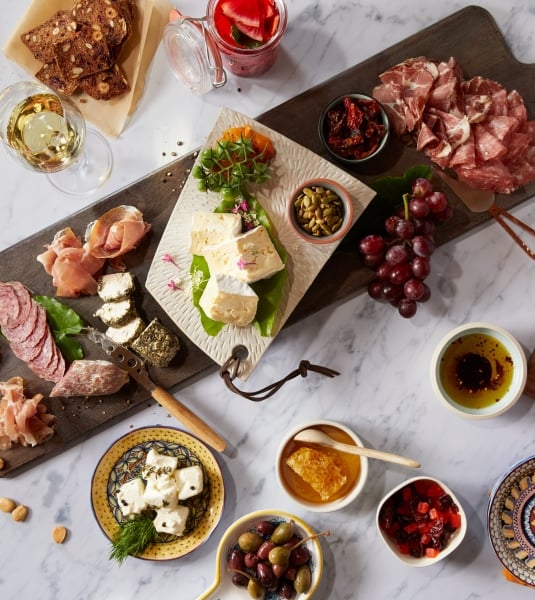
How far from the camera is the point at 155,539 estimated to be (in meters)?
2.23

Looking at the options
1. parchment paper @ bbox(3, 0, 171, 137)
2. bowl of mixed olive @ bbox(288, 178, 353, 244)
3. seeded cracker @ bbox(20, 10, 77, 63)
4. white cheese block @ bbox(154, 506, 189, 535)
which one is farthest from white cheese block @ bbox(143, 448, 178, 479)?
seeded cracker @ bbox(20, 10, 77, 63)

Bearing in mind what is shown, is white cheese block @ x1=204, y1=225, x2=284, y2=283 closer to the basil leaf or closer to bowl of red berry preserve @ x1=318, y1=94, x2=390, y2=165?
bowl of red berry preserve @ x1=318, y1=94, x2=390, y2=165

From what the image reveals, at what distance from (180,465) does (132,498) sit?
7.5 inches

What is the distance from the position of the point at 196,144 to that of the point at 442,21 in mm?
951

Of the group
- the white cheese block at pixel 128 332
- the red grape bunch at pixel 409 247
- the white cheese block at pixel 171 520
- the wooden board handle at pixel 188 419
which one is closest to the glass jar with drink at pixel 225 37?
the red grape bunch at pixel 409 247

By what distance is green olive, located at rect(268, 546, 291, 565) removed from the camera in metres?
2.08

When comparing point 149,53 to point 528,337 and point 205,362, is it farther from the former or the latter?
Answer: point 528,337

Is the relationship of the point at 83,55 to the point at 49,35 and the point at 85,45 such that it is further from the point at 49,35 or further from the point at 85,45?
the point at 49,35

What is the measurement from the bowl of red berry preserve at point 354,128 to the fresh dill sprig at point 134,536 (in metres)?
1.39

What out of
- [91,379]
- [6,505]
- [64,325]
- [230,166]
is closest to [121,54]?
[230,166]

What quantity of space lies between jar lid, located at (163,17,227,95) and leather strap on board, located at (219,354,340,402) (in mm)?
953

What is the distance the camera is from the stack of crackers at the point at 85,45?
7.18ft

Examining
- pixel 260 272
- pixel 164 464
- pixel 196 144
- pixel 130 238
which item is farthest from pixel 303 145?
pixel 164 464

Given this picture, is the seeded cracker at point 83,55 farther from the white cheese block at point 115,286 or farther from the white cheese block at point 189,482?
the white cheese block at point 189,482
